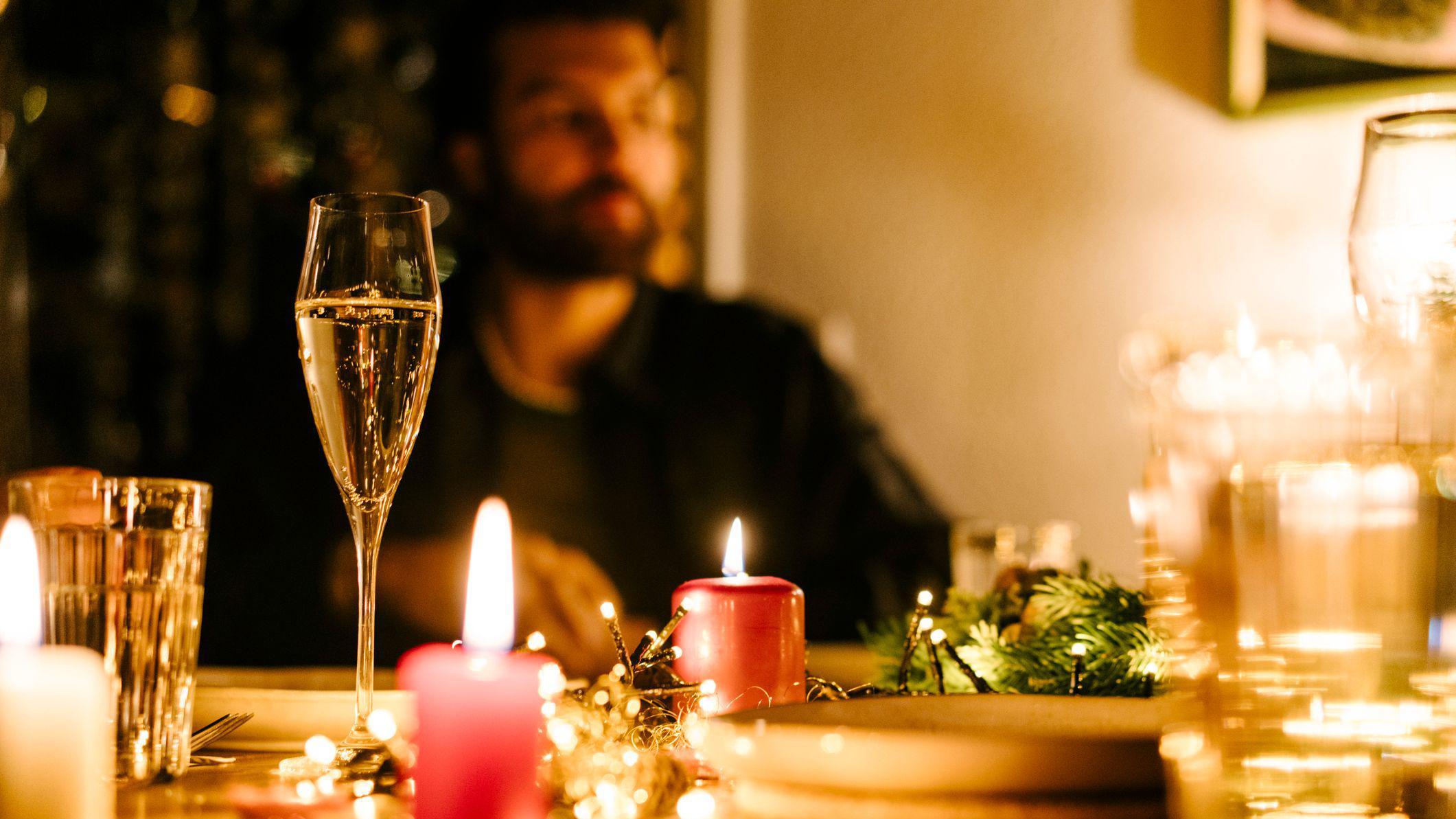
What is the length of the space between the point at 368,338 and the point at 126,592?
179 millimetres

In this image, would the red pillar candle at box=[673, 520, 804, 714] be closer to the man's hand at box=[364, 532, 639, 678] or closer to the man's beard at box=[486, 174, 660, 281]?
the man's hand at box=[364, 532, 639, 678]

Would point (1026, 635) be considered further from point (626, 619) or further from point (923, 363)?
point (923, 363)

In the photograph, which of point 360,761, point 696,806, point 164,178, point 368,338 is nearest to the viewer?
point 696,806

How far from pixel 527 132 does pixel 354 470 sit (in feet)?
6.34

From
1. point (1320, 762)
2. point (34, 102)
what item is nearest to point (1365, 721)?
point (1320, 762)

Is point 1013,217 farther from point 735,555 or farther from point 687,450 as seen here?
point 735,555

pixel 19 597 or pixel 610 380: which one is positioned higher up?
pixel 610 380

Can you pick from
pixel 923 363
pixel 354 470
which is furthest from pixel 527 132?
pixel 354 470

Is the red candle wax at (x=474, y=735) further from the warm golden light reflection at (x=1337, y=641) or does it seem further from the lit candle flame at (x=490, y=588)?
the warm golden light reflection at (x=1337, y=641)

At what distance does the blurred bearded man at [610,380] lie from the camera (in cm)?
238

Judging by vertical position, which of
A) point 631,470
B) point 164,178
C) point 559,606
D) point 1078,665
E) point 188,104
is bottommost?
point 559,606

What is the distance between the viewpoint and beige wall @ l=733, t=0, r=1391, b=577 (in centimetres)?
203

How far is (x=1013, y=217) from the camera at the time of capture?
7.18ft

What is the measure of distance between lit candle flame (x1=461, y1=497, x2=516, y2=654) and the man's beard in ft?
6.58
